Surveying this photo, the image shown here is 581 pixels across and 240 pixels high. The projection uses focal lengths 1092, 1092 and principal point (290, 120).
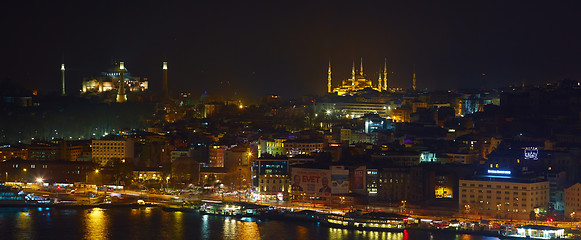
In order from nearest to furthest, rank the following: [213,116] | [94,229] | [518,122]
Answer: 1. [94,229]
2. [518,122]
3. [213,116]

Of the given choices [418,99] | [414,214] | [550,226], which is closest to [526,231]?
[550,226]

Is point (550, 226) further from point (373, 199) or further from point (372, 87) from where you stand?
point (372, 87)

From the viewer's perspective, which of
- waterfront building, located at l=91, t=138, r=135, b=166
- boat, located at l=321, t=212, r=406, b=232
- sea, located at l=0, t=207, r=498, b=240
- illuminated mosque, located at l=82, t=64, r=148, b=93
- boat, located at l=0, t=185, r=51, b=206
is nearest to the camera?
sea, located at l=0, t=207, r=498, b=240

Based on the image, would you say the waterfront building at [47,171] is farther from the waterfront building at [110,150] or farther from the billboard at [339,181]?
the billboard at [339,181]

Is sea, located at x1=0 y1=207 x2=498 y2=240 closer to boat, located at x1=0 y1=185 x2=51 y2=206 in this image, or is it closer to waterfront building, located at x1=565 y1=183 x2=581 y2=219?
boat, located at x1=0 y1=185 x2=51 y2=206

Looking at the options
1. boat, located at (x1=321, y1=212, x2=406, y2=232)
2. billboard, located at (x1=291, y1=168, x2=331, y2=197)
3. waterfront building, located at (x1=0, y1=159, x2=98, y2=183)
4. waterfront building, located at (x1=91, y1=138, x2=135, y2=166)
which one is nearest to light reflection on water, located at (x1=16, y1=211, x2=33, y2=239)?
waterfront building, located at (x1=0, y1=159, x2=98, y2=183)

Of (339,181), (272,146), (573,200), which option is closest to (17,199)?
(339,181)
